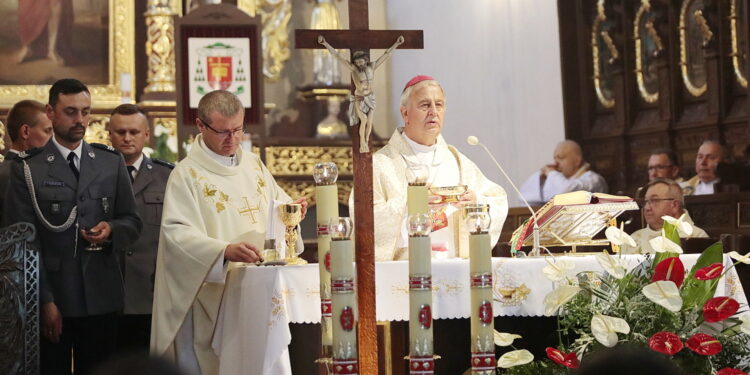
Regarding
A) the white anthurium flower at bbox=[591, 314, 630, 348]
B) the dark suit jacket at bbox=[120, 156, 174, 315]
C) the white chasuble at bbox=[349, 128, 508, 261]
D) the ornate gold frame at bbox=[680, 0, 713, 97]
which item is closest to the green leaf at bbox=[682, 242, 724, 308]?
the white anthurium flower at bbox=[591, 314, 630, 348]

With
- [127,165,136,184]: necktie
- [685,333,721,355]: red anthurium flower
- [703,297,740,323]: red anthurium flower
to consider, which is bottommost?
[685,333,721,355]: red anthurium flower

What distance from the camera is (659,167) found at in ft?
30.8

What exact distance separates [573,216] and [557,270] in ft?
2.32

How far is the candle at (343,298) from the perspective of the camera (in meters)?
4.07

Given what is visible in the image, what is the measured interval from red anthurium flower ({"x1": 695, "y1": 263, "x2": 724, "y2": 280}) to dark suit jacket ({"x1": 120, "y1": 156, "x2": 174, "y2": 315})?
2.64m

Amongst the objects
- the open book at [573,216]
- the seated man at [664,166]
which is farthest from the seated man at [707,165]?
the open book at [573,216]

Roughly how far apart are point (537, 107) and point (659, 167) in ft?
8.73

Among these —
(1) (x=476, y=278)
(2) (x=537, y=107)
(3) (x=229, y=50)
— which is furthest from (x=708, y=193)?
(1) (x=476, y=278)

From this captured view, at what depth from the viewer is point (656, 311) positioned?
4.42 metres

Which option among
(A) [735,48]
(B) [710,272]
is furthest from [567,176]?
(B) [710,272]

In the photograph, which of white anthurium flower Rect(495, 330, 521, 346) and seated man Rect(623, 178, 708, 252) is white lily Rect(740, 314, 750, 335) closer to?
white anthurium flower Rect(495, 330, 521, 346)

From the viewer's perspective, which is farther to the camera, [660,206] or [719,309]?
[660,206]

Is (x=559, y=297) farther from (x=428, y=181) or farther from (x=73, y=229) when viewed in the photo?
(x=73, y=229)

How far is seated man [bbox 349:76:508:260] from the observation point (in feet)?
17.6
